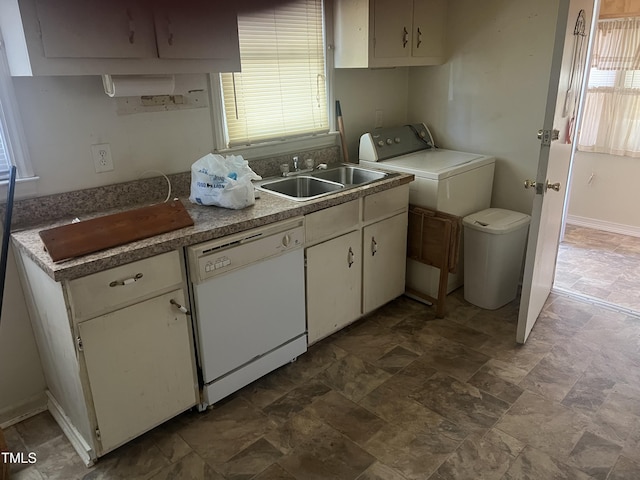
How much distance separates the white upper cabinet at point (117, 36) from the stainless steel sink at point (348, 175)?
100 centimetres

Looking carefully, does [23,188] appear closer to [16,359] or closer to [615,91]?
[16,359]

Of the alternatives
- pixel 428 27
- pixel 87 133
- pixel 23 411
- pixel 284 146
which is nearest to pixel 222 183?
pixel 87 133

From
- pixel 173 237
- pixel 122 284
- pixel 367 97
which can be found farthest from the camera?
pixel 367 97

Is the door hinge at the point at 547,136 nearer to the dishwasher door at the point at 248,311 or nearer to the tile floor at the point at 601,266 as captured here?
the dishwasher door at the point at 248,311

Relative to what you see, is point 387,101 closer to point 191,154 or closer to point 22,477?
point 191,154

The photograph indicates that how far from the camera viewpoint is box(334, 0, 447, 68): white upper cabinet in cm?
277

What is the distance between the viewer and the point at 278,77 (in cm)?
275

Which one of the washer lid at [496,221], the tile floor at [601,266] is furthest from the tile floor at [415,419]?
the washer lid at [496,221]

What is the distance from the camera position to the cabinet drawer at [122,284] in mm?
1621

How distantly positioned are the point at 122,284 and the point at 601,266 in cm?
355

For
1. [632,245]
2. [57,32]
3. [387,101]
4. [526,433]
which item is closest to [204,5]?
[57,32]

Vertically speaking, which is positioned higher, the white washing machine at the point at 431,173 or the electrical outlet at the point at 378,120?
the electrical outlet at the point at 378,120

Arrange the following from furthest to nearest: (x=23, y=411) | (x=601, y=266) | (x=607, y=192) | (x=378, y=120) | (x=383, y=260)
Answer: (x=607, y=192)
(x=601, y=266)
(x=378, y=120)
(x=383, y=260)
(x=23, y=411)

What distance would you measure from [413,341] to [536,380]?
2.19 ft
